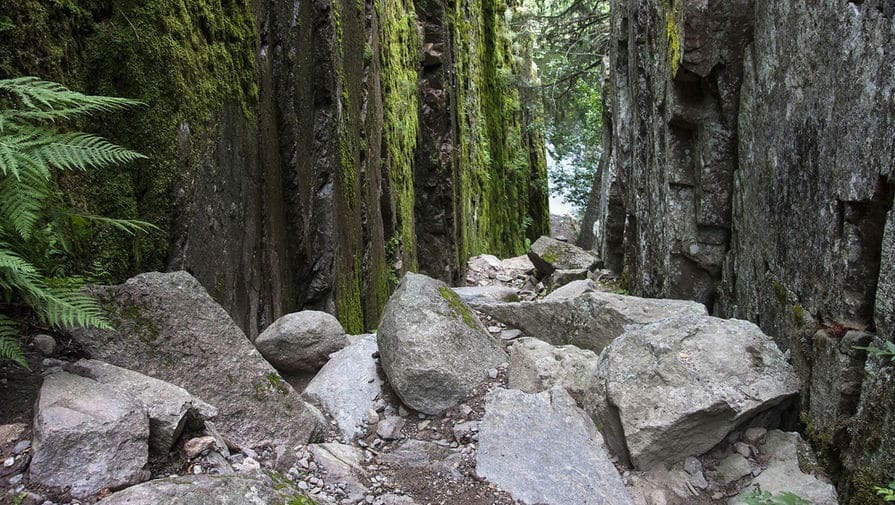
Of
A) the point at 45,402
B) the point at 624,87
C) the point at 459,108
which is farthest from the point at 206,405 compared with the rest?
the point at 459,108

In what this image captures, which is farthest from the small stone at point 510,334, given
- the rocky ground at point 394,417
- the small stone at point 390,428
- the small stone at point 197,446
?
the small stone at point 197,446

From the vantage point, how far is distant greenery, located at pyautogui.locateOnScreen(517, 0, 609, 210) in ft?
53.4

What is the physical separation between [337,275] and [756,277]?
3885mm

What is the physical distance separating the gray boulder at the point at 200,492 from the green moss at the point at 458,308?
2695 millimetres

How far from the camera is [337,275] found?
22.0 feet

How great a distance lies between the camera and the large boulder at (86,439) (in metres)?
2.21

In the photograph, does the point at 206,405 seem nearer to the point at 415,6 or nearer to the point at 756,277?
the point at 756,277

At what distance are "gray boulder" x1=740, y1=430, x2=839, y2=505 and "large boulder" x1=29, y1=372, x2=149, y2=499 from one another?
2965 millimetres

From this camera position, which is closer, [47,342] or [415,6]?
[47,342]

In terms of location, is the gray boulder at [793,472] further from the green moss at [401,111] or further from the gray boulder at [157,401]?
the green moss at [401,111]

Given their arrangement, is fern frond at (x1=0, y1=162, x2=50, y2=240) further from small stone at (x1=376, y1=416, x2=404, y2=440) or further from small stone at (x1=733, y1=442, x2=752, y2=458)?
small stone at (x1=733, y1=442, x2=752, y2=458)

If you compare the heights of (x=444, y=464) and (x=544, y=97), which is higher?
(x=544, y=97)

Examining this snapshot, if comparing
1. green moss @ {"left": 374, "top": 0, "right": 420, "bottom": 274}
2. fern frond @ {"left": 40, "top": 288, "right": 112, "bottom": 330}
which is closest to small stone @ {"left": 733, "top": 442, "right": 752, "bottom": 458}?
fern frond @ {"left": 40, "top": 288, "right": 112, "bottom": 330}

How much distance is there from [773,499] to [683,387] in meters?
0.70
